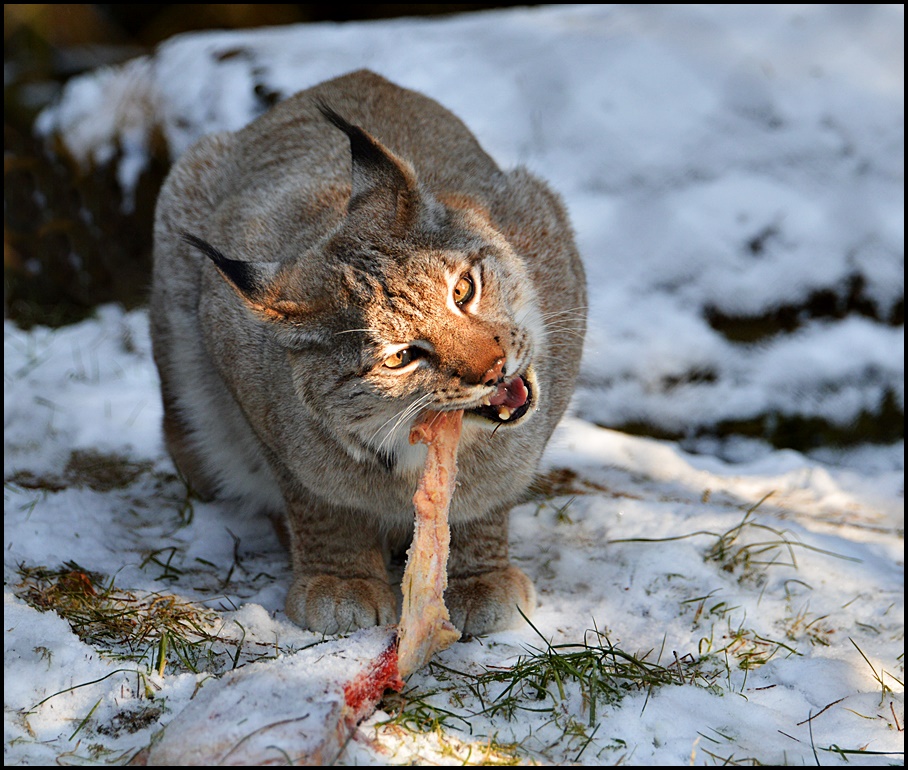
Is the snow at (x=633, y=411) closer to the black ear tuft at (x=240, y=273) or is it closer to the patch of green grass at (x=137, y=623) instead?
the patch of green grass at (x=137, y=623)

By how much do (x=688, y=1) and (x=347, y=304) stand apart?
15.3 feet

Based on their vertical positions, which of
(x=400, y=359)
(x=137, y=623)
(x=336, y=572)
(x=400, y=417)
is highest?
(x=400, y=359)

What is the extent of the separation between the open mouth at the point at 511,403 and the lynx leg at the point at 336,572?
0.84 meters

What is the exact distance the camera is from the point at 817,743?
2.46 metres

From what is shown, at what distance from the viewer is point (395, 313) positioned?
269 centimetres

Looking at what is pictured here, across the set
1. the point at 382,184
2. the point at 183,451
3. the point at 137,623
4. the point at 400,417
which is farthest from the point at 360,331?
the point at 183,451

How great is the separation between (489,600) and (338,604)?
0.50 m

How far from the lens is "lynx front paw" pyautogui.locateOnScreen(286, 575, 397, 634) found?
3150 mm

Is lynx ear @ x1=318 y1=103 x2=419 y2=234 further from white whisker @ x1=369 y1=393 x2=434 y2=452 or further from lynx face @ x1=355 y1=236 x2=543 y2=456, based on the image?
white whisker @ x1=369 y1=393 x2=434 y2=452

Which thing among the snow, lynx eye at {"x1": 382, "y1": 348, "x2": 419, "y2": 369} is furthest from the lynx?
the snow

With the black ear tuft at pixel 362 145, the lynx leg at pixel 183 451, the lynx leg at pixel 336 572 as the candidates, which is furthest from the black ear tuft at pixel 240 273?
the lynx leg at pixel 183 451

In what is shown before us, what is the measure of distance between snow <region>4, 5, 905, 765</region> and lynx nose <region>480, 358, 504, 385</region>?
0.87m

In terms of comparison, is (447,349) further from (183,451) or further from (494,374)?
(183,451)

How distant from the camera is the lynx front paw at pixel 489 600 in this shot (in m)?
3.13
